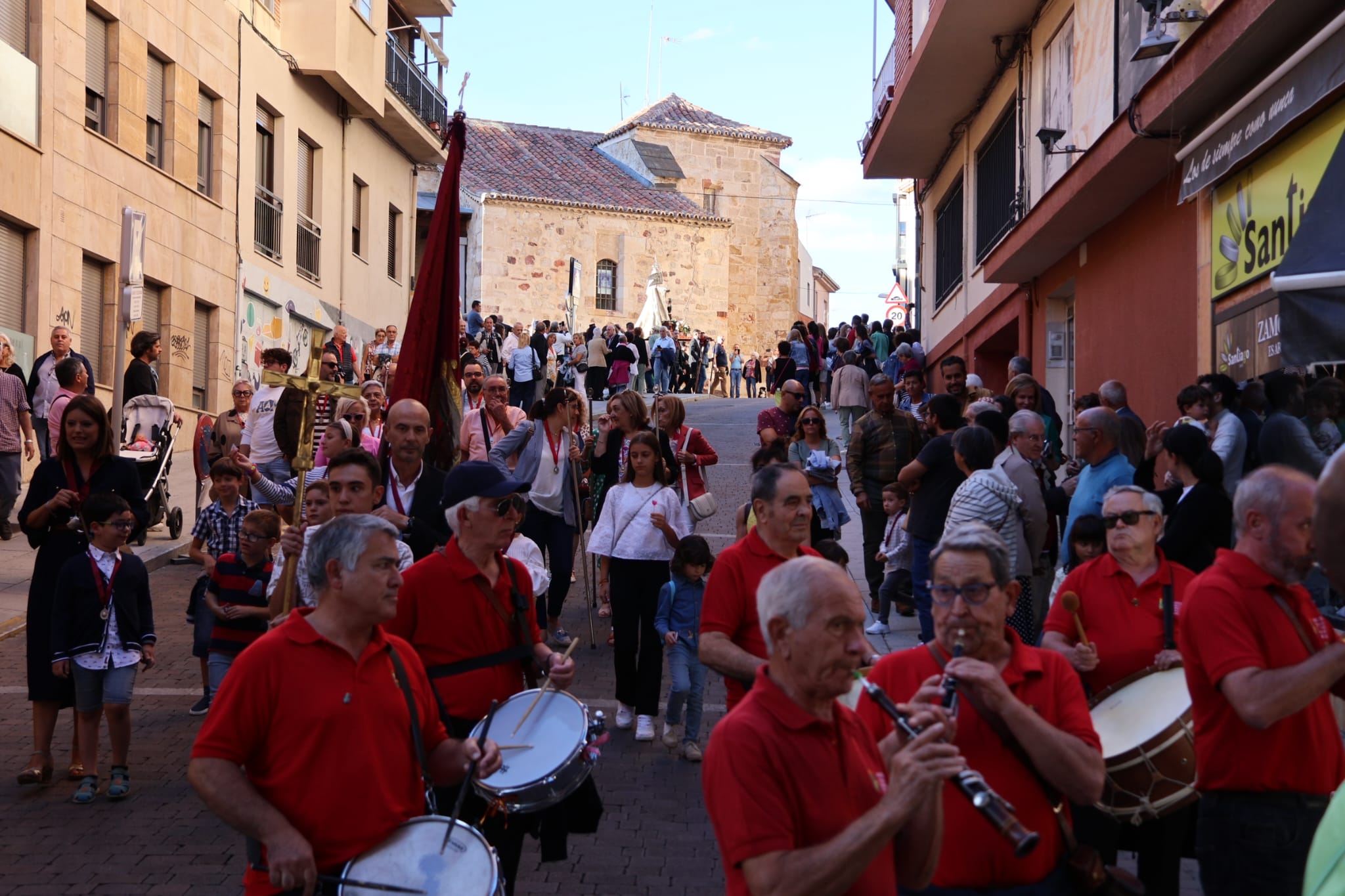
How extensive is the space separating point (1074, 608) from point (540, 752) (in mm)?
1927

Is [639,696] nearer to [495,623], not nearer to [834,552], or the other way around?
[834,552]

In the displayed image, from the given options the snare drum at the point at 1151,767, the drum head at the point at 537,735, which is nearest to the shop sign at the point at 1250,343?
the snare drum at the point at 1151,767

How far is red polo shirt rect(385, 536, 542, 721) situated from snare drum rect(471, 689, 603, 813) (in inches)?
15.0

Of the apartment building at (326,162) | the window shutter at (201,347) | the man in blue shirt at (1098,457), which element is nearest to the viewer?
the man in blue shirt at (1098,457)

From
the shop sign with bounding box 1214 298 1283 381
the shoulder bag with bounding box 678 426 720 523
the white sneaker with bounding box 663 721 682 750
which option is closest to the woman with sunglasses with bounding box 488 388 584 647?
the shoulder bag with bounding box 678 426 720 523

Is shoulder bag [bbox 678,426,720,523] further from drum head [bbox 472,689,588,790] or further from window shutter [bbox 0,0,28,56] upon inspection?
window shutter [bbox 0,0,28,56]

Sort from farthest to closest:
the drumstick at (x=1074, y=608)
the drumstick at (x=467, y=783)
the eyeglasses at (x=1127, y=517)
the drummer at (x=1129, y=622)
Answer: the eyeglasses at (x=1127, y=517) < the drumstick at (x=1074, y=608) < the drummer at (x=1129, y=622) < the drumstick at (x=467, y=783)

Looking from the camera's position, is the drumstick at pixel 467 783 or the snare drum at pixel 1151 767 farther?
the snare drum at pixel 1151 767

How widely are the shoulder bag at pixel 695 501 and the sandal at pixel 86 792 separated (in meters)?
4.48

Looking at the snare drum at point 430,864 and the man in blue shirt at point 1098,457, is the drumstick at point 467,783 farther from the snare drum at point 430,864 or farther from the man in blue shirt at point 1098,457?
the man in blue shirt at point 1098,457

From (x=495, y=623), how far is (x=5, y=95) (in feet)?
51.9

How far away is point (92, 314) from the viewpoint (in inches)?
→ 833

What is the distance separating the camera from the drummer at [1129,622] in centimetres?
505

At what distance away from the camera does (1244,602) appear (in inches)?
167
